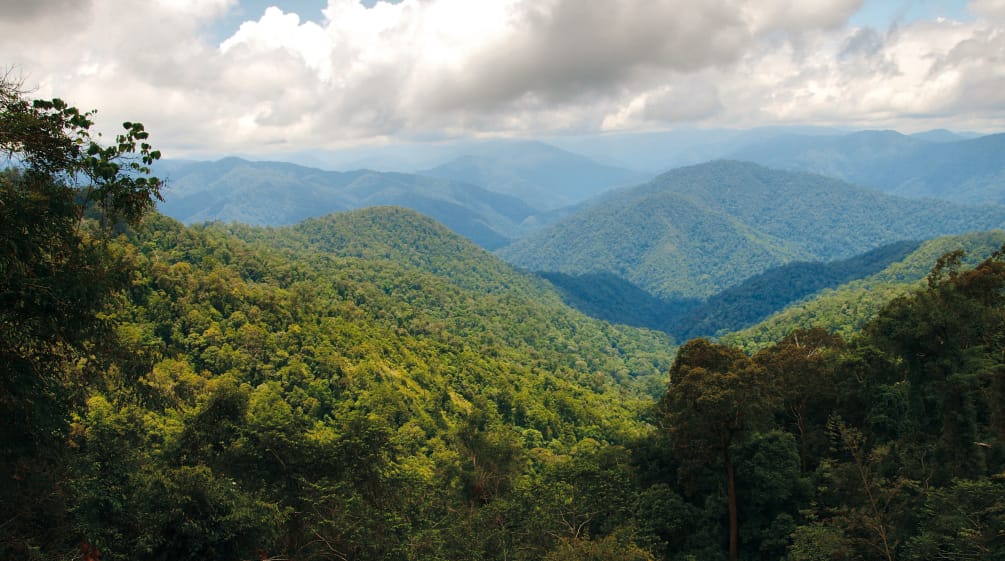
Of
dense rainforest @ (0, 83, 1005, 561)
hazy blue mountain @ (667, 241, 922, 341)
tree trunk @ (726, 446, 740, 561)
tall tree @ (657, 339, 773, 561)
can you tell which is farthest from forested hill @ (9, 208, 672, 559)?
hazy blue mountain @ (667, 241, 922, 341)

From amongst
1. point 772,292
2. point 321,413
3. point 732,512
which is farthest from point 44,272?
point 772,292

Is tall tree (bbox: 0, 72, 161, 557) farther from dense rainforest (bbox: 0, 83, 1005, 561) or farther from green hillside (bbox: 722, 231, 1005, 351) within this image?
green hillside (bbox: 722, 231, 1005, 351)

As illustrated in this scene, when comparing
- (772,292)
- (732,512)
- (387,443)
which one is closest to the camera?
(387,443)

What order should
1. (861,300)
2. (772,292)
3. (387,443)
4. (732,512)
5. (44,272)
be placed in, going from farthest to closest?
(772,292), (861,300), (732,512), (387,443), (44,272)

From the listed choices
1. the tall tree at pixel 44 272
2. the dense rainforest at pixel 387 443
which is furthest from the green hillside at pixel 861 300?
the tall tree at pixel 44 272

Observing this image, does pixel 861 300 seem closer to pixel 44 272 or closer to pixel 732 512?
pixel 732 512

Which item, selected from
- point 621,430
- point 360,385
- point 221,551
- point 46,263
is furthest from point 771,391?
point 621,430
